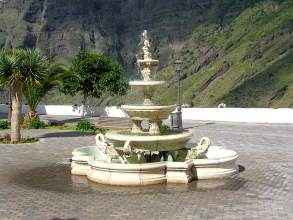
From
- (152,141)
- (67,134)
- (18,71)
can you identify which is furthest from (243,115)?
(152,141)

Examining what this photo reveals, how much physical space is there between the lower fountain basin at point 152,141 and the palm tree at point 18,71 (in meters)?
8.01

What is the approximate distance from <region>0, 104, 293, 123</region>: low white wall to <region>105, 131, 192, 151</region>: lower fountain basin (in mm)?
18390

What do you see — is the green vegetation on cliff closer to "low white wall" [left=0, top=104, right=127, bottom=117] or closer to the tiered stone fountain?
"low white wall" [left=0, top=104, right=127, bottom=117]

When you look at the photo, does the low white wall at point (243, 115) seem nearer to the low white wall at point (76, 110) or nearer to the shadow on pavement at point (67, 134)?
the low white wall at point (76, 110)

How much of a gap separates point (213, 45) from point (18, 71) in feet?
444

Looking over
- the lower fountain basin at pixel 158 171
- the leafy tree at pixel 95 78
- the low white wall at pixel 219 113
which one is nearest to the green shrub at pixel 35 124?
the leafy tree at pixel 95 78

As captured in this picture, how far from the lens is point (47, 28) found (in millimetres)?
198000

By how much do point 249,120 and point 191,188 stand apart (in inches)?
825

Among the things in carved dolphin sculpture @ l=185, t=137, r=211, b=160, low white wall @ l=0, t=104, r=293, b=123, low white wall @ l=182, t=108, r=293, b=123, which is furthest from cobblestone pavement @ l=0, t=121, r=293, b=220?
low white wall @ l=0, t=104, r=293, b=123

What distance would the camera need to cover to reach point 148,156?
15141mm

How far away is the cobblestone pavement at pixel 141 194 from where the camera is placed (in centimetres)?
1015

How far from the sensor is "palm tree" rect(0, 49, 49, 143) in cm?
2095

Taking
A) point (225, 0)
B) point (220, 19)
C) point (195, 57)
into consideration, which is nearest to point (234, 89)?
point (195, 57)

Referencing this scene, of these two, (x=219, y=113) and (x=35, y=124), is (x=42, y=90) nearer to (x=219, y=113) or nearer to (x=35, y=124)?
(x=35, y=124)
